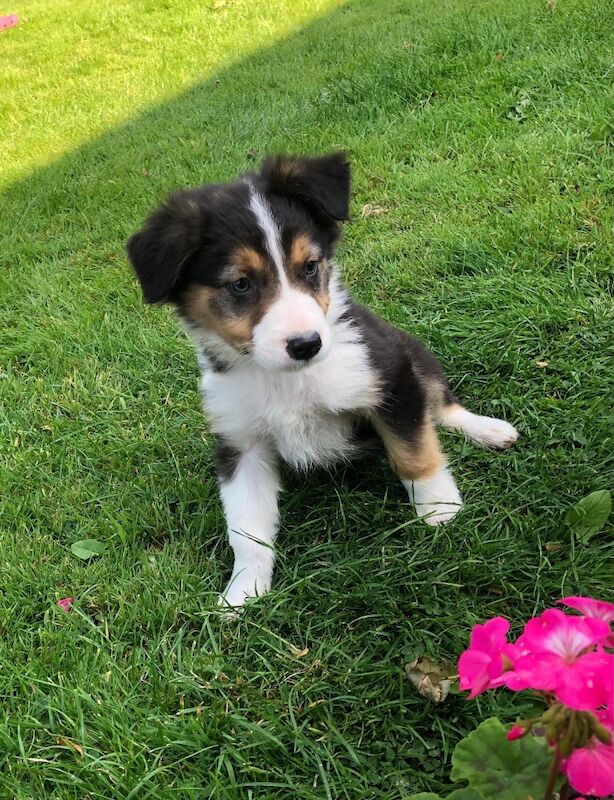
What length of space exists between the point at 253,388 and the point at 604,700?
2.02m

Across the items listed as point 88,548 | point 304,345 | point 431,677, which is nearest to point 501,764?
point 431,677

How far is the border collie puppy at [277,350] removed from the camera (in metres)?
2.35

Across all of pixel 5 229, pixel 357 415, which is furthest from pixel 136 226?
pixel 357 415

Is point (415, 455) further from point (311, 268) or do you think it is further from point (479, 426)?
point (311, 268)

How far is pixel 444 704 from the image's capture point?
74.2 inches

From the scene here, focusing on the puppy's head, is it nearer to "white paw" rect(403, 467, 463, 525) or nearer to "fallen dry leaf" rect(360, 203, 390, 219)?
"white paw" rect(403, 467, 463, 525)

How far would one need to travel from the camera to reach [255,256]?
2.35 metres

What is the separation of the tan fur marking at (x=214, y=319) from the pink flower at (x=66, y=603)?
1093mm

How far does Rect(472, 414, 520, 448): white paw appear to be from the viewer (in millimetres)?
2725

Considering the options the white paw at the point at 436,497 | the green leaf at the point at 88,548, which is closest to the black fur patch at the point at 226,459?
the green leaf at the point at 88,548

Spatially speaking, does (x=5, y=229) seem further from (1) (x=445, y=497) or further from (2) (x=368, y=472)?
(1) (x=445, y=497)

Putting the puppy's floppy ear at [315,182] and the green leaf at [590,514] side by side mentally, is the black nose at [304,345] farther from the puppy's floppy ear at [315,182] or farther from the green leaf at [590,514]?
the green leaf at [590,514]

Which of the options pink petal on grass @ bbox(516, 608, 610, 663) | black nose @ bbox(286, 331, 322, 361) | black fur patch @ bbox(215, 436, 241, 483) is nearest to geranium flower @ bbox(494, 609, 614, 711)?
pink petal on grass @ bbox(516, 608, 610, 663)

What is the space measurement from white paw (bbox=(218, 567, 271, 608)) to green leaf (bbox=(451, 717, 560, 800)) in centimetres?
157
